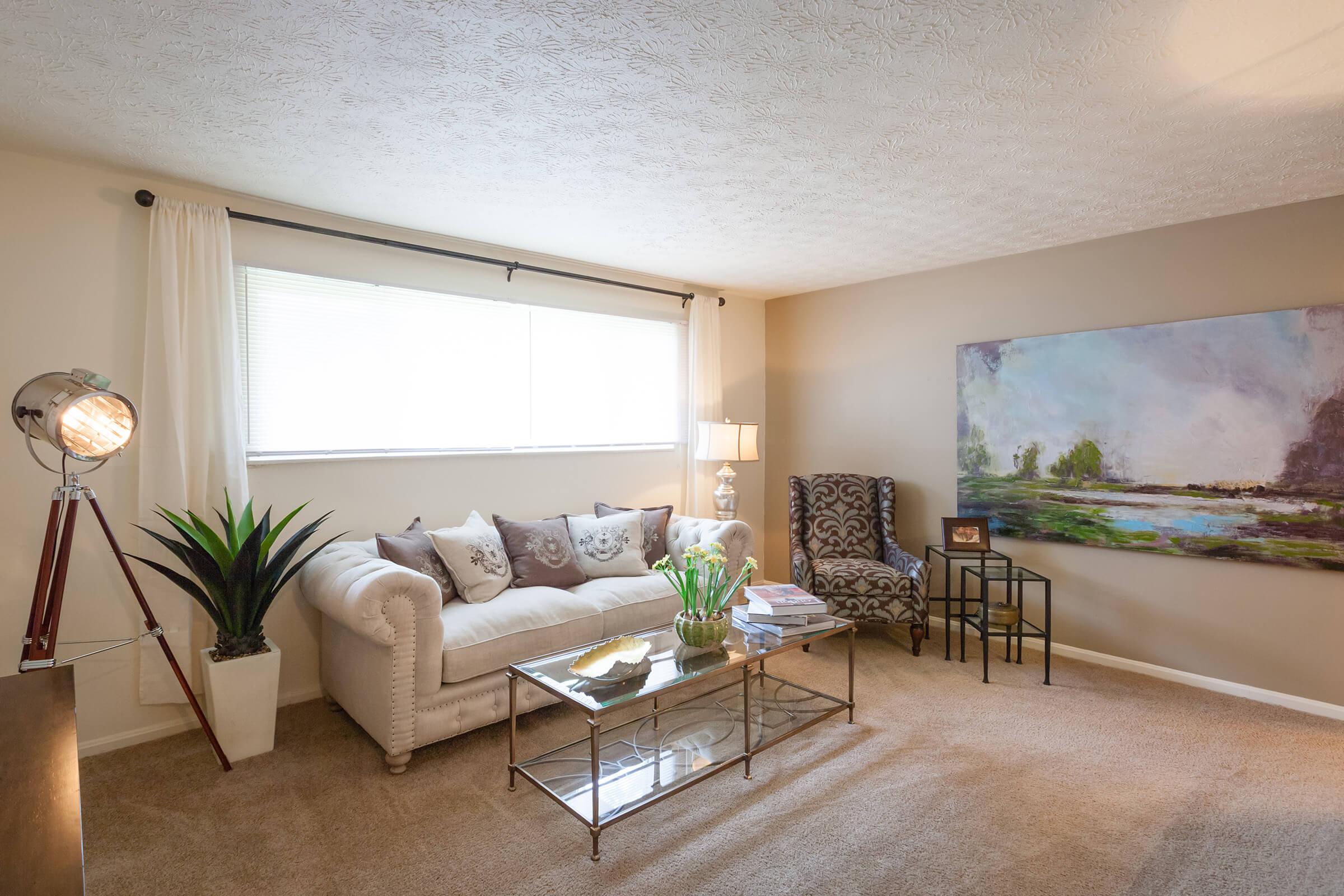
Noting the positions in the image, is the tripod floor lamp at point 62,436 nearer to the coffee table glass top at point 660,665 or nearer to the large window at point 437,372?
the large window at point 437,372

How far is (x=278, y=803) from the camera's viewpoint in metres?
2.46

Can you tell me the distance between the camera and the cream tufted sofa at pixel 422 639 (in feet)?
8.72

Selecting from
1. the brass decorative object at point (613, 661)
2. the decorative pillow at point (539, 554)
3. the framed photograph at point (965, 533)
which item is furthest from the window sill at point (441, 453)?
the framed photograph at point (965, 533)

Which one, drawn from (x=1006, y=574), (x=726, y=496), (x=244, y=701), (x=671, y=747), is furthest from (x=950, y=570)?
(x=244, y=701)

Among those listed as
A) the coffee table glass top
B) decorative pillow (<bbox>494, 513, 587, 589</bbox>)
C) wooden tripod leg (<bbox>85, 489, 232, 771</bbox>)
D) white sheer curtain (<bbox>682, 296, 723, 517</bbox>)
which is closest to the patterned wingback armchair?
white sheer curtain (<bbox>682, 296, 723, 517</bbox>)

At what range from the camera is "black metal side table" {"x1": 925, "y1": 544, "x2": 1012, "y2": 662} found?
3916 mm

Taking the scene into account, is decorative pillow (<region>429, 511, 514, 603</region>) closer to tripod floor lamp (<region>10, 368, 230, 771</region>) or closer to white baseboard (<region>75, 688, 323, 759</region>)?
white baseboard (<region>75, 688, 323, 759</region>)

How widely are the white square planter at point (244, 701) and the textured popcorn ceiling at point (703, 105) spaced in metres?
2.00

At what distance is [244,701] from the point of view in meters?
2.77

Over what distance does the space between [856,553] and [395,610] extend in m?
3.02

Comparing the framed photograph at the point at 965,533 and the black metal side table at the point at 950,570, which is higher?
the framed photograph at the point at 965,533

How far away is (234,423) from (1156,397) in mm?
4565

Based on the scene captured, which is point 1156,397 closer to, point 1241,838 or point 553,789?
point 1241,838

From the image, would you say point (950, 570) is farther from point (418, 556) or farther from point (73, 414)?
point (73, 414)
